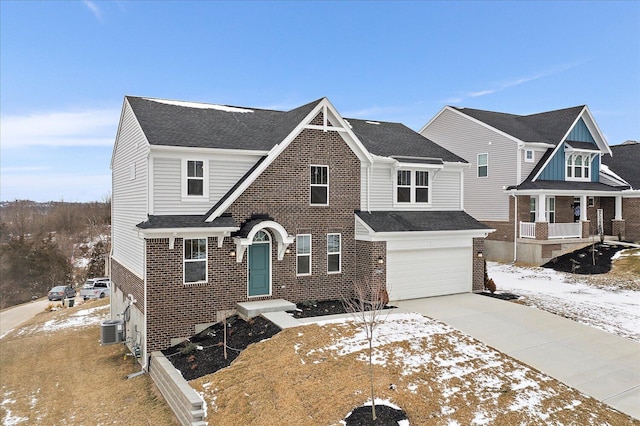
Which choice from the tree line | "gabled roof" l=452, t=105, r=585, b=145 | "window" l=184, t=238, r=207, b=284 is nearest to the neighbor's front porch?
"gabled roof" l=452, t=105, r=585, b=145

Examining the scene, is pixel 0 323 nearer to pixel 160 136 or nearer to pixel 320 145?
pixel 160 136

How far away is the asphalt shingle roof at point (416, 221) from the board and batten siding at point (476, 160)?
966cm

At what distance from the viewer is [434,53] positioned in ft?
108

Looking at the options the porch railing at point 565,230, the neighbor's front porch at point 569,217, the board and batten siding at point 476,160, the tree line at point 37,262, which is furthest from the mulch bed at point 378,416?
the tree line at point 37,262

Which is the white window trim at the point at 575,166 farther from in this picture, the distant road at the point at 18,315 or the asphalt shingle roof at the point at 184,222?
→ the distant road at the point at 18,315

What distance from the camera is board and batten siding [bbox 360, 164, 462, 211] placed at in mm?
18188

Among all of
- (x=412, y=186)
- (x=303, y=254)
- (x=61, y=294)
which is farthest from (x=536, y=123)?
(x=61, y=294)

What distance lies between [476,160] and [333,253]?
17.2 meters

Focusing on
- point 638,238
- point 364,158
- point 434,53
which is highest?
point 434,53

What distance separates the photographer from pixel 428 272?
709 inches

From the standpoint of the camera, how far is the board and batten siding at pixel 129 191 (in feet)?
48.5

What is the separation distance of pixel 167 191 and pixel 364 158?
795cm

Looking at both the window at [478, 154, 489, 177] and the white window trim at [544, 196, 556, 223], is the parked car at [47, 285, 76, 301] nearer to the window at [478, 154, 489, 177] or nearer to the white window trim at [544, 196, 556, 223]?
the window at [478, 154, 489, 177]

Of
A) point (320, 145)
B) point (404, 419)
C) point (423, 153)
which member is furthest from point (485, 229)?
point (404, 419)
